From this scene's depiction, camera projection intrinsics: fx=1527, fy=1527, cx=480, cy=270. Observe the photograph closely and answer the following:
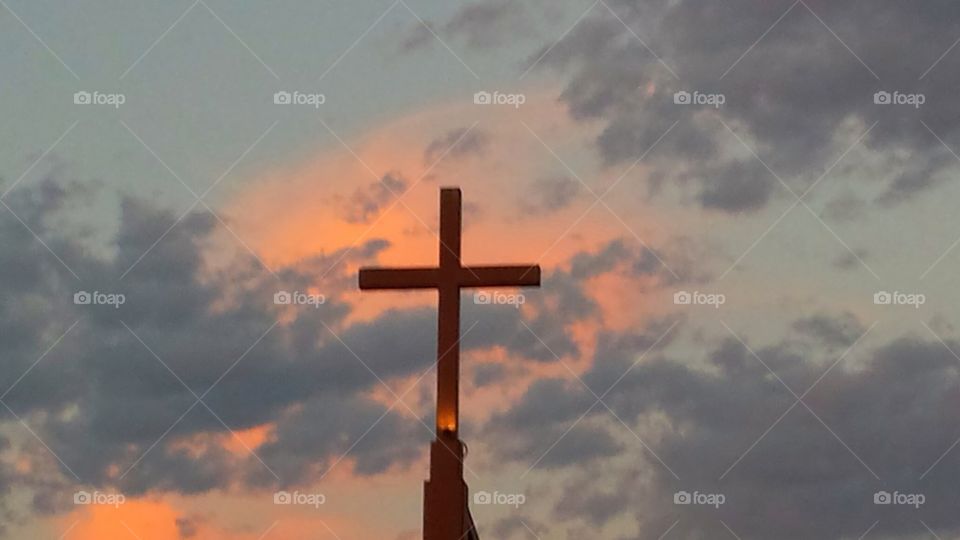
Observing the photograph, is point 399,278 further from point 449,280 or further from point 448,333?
point 448,333

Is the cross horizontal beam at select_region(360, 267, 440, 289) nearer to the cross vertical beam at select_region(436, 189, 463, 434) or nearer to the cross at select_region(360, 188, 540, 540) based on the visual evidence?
the cross at select_region(360, 188, 540, 540)

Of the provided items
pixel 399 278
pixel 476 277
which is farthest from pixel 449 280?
pixel 399 278

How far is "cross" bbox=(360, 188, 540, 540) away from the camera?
12797 millimetres

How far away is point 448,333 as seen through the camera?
44.8 ft

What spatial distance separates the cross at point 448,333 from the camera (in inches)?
504

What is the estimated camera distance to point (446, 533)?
41.8 ft

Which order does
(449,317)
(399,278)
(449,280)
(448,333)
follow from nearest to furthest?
(448,333) < (449,317) < (449,280) < (399,278)

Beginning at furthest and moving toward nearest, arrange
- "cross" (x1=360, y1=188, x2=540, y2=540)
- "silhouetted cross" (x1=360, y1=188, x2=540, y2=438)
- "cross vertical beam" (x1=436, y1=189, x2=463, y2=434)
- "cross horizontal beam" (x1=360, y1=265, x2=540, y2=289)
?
"cross horizontal beam" (x1=360, y1=265, x2=540, y2=289), "silhouetted cross" (x1=360, y1=188, x2=540, y2=438), "cross vertical beam" (x1=436, y1=189, x2=463, y2=434), "cross" (x1=360, y1=188, x2=540, y2=540)

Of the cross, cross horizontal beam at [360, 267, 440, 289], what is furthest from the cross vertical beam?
cross horizontal beam at [360, 267, 440, 289]

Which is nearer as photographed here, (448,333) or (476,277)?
(448,333)

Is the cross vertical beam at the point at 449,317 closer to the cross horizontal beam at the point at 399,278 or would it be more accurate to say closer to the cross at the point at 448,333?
the cross at the point at 448,333

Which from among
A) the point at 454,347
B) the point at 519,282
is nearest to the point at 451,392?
the point at 454,347

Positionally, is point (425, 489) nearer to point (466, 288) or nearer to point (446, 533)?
point (446, 533)

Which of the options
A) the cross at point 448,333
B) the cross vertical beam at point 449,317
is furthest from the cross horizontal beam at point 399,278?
the cross vertical beam at point 449,317
